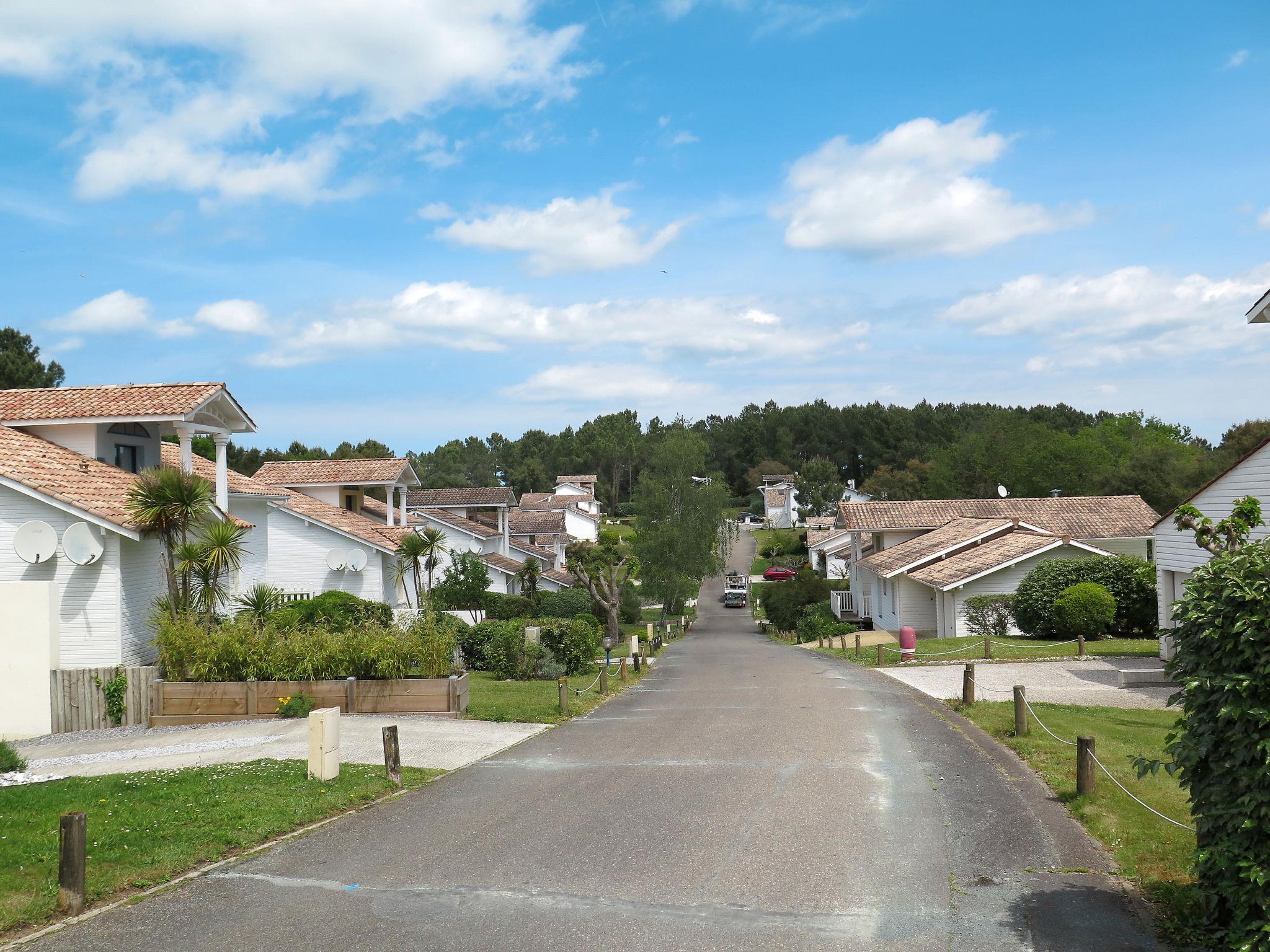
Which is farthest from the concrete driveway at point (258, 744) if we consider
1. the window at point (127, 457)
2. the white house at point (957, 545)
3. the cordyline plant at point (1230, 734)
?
the white house at point (957, 545)

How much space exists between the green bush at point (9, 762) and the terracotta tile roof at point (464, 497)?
1529 inches

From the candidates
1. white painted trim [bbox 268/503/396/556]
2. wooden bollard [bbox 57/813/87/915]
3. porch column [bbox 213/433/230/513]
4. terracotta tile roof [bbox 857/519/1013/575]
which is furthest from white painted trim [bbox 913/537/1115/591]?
wooden bollard [bbox 57/813/87/915]

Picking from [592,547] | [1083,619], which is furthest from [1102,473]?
[1083,619]

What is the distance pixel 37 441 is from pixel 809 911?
21314mm

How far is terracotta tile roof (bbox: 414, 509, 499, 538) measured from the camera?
50.6 meters

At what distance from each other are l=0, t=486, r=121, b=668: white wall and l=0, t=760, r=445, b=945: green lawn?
6932 mm

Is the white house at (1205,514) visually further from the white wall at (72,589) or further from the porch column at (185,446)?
the porch column at (185,446)

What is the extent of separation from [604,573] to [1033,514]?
2125 cm

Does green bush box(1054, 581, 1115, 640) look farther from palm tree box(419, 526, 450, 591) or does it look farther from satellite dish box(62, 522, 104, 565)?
satellite dish box(62, 522, 104, 565)

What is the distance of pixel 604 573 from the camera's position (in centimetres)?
4200

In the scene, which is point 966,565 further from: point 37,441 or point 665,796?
point 37,441

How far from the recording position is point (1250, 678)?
610 centimetres

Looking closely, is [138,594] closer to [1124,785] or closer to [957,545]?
[1124,785]

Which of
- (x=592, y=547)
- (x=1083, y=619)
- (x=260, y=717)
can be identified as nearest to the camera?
(x=260, y=717)
